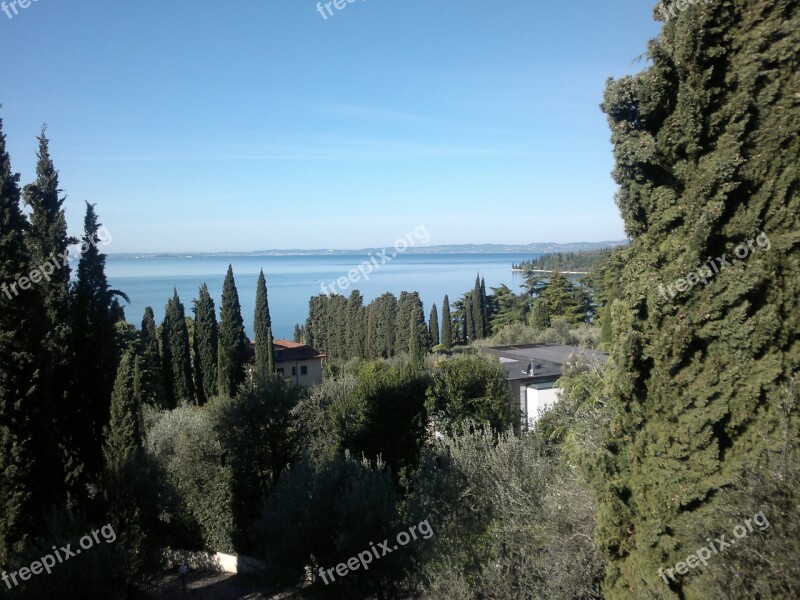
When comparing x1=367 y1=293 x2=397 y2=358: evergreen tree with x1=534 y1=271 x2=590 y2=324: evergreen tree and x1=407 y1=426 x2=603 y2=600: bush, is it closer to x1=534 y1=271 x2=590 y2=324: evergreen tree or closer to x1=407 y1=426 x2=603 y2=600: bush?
x1=534 y1=271 x2=590 y2=324: evergreen tree

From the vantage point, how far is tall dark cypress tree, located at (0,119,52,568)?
9695mm

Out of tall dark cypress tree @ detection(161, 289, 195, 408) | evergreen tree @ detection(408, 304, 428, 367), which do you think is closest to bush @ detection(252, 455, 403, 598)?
tall dark cypress tree @ detection(161, 289, 195, 408)

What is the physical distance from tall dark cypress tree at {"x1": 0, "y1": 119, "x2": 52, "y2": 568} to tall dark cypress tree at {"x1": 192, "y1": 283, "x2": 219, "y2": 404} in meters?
24.7

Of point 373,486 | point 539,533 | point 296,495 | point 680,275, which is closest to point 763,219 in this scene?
point 680,275

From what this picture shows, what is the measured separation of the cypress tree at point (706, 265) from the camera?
577 centimetres

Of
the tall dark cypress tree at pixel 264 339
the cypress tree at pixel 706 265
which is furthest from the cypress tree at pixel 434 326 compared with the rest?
the cypress tree at pixel 706 265

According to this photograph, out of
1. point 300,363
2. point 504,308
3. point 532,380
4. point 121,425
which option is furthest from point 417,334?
point 121,425

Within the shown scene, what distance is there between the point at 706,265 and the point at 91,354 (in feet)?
48.9

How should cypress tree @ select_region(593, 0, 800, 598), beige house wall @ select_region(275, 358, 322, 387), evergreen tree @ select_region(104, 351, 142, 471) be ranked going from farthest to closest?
1. beige house wall @ select_region(275, 358, 322, 387)
2. evergreen tree @ select_region(104, 351, 142, 471)
3. cypress tree @ select_region(593, 0, 800, 598)

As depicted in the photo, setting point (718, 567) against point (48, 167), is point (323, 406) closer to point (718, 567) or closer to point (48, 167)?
point (48, 167)

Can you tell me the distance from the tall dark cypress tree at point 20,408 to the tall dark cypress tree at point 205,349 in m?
24.7

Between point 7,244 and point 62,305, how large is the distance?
387 centimetres

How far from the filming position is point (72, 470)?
13.0 m

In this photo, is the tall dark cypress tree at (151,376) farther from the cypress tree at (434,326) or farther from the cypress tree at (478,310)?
the cypress tree at (478,310)
